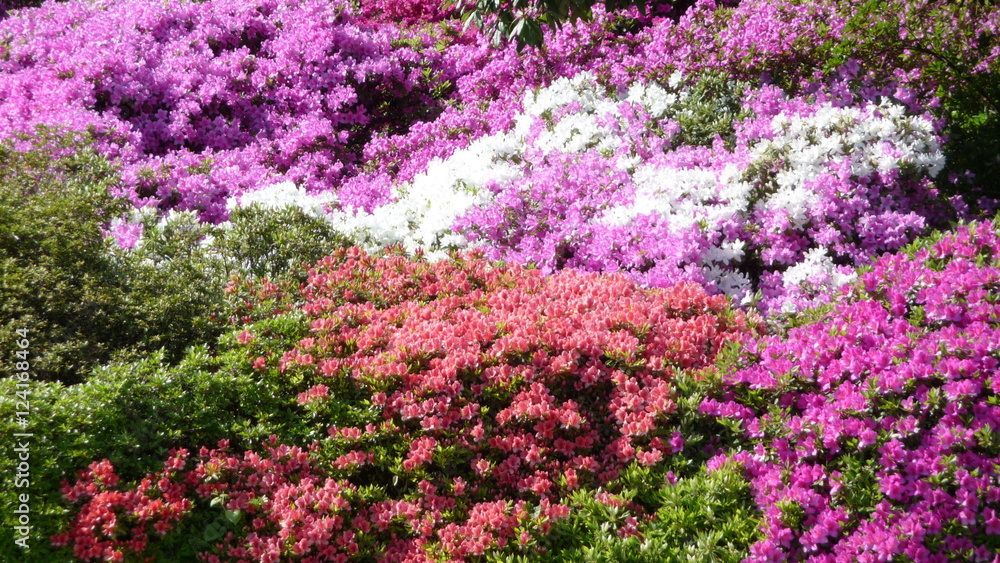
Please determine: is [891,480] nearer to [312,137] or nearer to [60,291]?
[60,291]

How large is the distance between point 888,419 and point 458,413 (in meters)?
1.88

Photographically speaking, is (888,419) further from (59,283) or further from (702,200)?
(59,283)

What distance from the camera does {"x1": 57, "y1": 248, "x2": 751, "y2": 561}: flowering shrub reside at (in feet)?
10.2

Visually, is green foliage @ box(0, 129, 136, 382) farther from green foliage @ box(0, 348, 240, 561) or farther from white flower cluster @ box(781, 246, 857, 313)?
white flower cluster @ box(781, 246, 857, 313)

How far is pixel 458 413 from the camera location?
3504mm

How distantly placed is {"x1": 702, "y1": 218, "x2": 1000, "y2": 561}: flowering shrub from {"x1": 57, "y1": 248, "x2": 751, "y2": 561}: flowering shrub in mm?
484

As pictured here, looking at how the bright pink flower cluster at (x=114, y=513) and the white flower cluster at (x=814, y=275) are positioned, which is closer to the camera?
the bright pink flower cluster at (x=114, y=513)

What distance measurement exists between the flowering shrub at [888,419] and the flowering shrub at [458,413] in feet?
1.59

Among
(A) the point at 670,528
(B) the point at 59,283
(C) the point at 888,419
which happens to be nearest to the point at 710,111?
(C) the point at 888,419

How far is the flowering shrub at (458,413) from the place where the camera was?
3.10 metres

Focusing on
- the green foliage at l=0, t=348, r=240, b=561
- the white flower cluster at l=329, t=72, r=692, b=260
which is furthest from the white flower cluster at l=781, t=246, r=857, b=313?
the green foliage at l=0, t=348, r=240, b=561

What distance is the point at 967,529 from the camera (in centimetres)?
269

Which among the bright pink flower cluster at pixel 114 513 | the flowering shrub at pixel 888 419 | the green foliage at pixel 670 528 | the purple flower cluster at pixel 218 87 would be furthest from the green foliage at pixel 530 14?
the bright pink flower cluster at pixel 114 513

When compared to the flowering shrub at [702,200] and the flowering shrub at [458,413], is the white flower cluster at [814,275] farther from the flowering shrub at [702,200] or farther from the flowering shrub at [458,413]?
the flowering shrub at [458,413]
